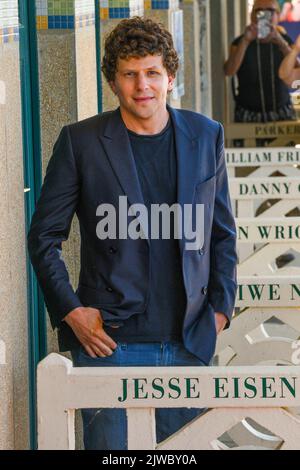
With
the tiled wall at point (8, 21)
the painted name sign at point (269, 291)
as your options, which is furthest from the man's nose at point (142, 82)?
the painted name sign at point (269, 291)

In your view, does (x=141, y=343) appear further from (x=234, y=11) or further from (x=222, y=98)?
(x=234, y=11)

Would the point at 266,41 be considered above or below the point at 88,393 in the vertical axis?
above

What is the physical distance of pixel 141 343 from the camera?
3.97 meters

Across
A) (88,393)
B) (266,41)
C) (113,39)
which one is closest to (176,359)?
(88,393)

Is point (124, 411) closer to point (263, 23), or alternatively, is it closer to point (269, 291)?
point (269, 291)

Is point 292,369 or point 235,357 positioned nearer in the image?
point 292,369

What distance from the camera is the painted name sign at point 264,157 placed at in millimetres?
8438

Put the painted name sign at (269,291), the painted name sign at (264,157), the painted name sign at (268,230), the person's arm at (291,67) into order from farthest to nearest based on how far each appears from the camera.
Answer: the person's arm at (291,67) → the painted name sign at (264,157) → the painted name sign at (268,230) → the painted name sign at (269,291)

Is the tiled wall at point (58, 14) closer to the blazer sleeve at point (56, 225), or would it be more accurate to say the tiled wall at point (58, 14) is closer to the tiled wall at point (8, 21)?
the tiled wall at point (8, 21)

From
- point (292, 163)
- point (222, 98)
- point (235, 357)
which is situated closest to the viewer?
point (235, 357)

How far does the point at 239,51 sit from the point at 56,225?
9618mm

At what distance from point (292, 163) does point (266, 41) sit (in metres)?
4.97

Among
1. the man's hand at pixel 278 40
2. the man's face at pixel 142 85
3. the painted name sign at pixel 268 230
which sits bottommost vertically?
the painted name sign at pixel 268 230

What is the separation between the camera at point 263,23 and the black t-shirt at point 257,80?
102 millimetres
